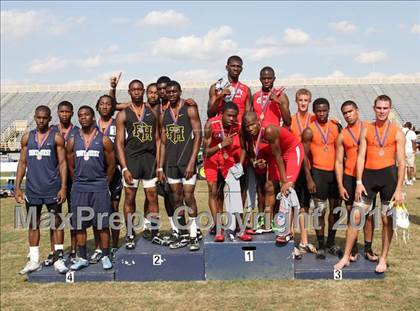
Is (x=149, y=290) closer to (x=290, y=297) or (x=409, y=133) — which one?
(x=290, y=297)

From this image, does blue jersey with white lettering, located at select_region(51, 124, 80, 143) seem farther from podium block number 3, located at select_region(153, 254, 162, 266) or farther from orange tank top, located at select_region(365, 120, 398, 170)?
orange tank top, located at select_region(365, 120, 398, 170)

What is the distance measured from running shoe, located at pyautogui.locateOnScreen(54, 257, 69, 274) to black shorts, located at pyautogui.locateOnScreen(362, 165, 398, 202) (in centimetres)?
396

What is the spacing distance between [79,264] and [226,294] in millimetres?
2048

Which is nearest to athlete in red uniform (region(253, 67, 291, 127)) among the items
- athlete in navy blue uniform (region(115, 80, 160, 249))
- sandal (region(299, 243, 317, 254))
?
athlete in navy blue uniform (region(115, 80, 160, 249))

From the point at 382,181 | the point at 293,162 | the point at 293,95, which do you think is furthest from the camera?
the point at 293,95

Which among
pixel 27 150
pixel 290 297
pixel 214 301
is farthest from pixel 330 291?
pixel 27 150

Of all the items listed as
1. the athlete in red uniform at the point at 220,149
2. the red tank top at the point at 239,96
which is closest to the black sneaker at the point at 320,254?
the athlete in red uniform at the point at 220,149

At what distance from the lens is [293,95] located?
41688 millimetres

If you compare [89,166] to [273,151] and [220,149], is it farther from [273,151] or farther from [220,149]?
[273,151]

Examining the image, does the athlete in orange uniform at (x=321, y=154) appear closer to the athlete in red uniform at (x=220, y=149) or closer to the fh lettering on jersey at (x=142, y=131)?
the athlete in red uniform at (x=220, y=149)

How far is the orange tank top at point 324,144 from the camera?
6238 mm

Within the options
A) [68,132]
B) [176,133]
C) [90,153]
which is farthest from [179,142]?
[68,132]

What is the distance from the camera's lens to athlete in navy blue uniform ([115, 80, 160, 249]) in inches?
251

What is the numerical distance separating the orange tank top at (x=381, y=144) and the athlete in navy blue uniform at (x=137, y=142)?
2.68 metres
